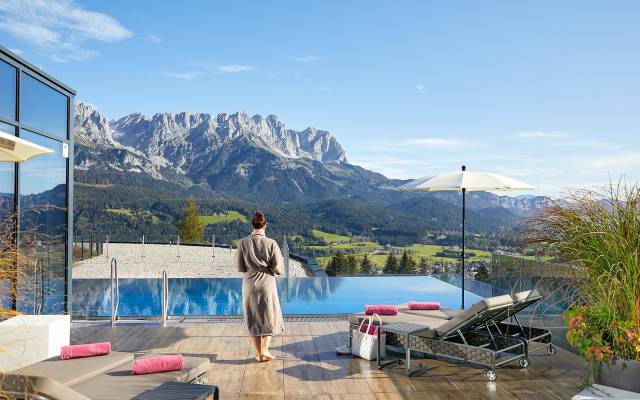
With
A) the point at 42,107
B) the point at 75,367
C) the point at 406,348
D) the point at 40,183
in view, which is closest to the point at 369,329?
the point at 406,348

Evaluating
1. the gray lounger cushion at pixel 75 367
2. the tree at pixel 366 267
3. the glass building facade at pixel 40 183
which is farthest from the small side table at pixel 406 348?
the tree at pixel 366 267

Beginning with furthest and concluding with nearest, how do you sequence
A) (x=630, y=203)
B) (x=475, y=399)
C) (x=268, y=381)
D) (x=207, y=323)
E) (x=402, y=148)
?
(x=402, y=148), (x=207, y=323), (x=268, y=381), (x=475, y=399), (x=630, y=203)

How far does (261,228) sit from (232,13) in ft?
53.9

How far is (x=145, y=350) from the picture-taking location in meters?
6.46

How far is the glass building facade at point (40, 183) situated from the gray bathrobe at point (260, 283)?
2149 millimetres

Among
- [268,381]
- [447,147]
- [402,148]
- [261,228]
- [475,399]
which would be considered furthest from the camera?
[447,147]

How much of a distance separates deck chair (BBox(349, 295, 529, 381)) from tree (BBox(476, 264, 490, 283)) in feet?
9.66

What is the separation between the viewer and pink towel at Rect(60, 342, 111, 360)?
4.68 meters

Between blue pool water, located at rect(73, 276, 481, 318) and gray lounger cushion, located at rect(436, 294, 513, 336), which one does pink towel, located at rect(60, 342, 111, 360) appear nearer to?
gray lounger cushion, located at rect(436, 294, 513, 336)

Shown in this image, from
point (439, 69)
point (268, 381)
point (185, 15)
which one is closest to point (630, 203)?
point (268, 381)

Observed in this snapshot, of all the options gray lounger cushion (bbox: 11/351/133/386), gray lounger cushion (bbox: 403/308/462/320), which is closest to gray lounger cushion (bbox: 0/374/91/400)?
gray lounger cushion (bbox: 11/351/133/386)

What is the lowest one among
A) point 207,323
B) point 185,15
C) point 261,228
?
point 207,323

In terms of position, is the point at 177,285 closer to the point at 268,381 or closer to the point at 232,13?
the point at 268,381

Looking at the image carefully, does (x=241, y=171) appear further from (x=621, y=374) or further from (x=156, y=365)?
(x=621, y=374)
